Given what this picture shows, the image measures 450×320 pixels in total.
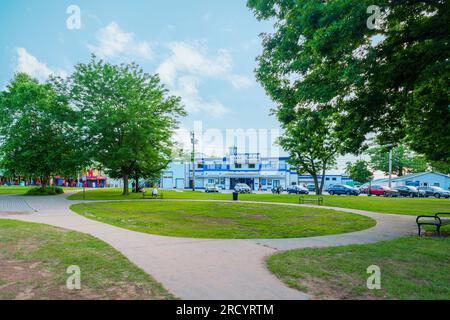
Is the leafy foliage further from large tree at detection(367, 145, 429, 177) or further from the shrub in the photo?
the shrub

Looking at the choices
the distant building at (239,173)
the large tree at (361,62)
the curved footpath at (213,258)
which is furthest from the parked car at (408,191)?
the curved footpath at (213,258)

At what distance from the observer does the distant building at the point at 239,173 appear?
224 feet

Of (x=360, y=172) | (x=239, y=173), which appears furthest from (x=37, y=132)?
(x=360, y=172)

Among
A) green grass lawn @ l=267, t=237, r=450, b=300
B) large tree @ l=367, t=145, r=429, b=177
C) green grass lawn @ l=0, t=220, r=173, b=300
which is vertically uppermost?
large tree @ l=367, t=145, r=429, b=177

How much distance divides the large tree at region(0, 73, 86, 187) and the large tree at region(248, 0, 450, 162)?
25.2m

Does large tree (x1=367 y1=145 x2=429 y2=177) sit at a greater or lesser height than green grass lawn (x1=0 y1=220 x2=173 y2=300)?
greater

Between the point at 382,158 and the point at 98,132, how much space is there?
3097 inches

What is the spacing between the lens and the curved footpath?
15.4 ft

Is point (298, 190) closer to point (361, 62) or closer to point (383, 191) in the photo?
point (383, 191)

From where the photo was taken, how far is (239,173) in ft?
228

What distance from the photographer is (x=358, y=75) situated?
783 centimetres

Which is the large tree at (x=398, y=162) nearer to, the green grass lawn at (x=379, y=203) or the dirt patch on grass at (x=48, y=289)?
the green grass lawn at (x=379, y=203)

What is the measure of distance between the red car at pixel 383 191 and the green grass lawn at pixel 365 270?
122 ft

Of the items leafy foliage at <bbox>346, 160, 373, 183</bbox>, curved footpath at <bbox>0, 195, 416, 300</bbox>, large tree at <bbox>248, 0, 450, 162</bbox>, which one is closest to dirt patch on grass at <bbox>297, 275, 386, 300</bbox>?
curved footpath at <bbox>0, 195, 416, 300</bbox>
